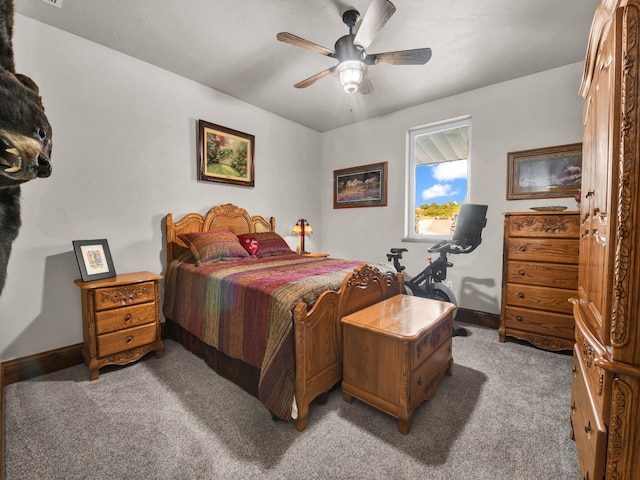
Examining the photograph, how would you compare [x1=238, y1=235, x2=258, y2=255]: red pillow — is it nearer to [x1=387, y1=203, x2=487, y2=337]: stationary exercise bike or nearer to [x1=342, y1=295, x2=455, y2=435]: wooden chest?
[x1=387, y1=203, x2=487, y2=337]: stationary exercise bike

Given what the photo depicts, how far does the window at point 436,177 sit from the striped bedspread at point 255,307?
1702 mm

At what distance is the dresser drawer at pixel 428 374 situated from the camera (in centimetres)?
160

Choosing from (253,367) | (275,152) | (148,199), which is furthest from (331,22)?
(253,367)

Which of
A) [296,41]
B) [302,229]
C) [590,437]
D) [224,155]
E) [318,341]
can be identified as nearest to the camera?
[590,437]

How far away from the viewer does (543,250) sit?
2514 millimetres

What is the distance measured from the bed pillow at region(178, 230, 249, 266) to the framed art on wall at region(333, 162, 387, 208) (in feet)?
6.81

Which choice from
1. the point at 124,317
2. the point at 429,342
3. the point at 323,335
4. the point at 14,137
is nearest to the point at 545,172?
the point at 429,342

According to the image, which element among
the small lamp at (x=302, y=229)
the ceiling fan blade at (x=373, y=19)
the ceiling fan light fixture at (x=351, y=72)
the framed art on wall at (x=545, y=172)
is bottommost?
the small lamp at (x=302, y=229)

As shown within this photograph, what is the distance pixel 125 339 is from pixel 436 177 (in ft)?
12.5

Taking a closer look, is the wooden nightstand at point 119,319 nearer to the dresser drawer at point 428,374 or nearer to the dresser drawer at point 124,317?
the dresser drawer at point 124,317

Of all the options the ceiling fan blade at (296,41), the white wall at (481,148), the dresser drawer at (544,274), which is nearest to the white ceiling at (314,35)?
the white wall at (481,148)

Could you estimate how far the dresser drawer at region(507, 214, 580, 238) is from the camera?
2.38 metres

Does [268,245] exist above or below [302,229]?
below

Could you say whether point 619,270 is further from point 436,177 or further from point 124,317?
point 436,177
